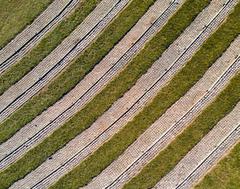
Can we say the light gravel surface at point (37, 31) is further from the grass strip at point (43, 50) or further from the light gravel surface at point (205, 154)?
the light gravel surface at point (205, 154)

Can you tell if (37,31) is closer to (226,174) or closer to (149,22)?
(149,22)

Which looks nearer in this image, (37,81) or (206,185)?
(206,185)

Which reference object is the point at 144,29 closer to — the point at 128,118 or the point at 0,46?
the point at 128,118

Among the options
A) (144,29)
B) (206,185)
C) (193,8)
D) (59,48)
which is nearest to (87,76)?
(59,48)

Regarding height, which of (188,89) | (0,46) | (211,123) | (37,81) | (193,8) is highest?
(0,46)

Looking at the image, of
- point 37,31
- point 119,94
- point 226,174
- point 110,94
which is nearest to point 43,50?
point 37,31

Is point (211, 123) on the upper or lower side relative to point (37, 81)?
lower

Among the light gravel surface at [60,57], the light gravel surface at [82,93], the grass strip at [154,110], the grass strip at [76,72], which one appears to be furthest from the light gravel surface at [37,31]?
the grass strip at [154,110]
